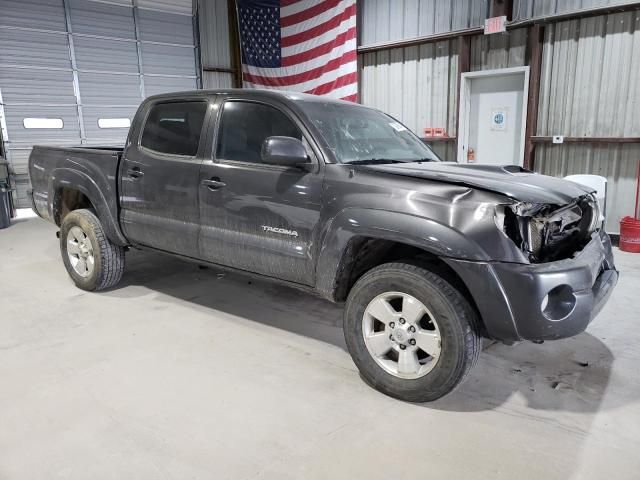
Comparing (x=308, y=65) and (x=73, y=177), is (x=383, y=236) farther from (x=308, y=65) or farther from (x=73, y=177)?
(x=308, y=65)

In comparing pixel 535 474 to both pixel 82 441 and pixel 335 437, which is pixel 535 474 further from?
pixel 82 441

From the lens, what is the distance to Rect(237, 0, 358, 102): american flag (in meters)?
9.38

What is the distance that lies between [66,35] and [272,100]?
323 inches

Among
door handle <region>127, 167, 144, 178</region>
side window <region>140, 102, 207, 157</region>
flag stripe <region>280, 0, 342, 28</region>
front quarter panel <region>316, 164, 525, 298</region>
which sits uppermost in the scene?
flag stripe <region>280, 0, 342, 28</region>

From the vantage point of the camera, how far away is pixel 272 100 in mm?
3180

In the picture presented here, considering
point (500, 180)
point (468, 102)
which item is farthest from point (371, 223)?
point (468, 102)

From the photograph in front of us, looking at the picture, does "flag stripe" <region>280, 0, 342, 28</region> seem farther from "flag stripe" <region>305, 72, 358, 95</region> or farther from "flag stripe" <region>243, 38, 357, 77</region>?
"flag stripe" <region>305, 72, 358, 95</region>

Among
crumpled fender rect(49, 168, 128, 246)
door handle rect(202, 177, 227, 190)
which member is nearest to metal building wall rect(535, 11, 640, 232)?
door handle rect(202, 177, 227, 190)

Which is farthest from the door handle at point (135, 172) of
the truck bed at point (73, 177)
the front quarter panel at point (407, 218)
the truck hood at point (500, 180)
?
the truck hood at point (500, 180)

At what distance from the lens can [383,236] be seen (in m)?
2.49

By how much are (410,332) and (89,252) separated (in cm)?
309

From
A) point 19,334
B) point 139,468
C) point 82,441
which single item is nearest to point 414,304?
point 139,468

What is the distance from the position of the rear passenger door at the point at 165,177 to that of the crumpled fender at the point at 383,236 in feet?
3.88

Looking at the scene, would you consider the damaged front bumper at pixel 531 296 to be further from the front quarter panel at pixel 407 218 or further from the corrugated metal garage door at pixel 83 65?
the corrugated metal garage door at pixel 83 65
